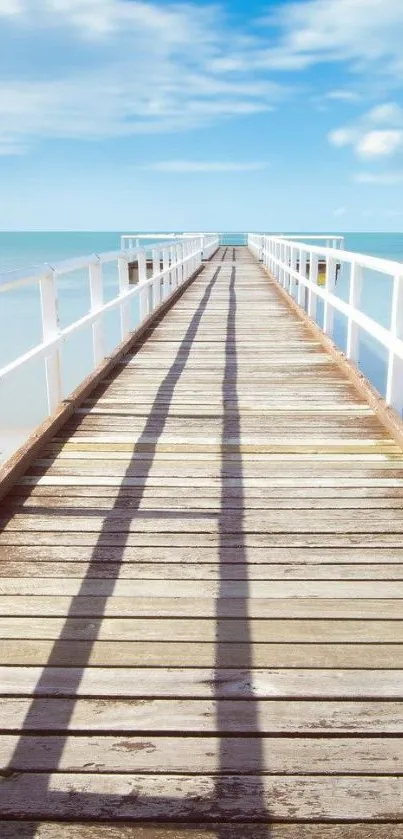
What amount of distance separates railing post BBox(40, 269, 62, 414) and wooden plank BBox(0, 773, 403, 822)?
3366 mm

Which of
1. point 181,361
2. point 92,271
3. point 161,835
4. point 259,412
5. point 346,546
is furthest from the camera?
point 181,361

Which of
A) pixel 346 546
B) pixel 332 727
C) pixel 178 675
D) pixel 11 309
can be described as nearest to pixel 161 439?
pixel 346 546

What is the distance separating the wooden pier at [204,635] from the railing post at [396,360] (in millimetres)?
201

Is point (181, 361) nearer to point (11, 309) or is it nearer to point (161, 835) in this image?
point (161, 835)

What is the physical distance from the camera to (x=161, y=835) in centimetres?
166

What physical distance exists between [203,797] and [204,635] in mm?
684

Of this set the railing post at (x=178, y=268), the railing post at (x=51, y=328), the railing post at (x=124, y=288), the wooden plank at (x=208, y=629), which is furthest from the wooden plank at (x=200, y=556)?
the railing post at (x=178, y=268)

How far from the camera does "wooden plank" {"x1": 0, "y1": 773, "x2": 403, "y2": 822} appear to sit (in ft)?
5.64

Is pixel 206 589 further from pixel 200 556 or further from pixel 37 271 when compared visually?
pixel 37 271

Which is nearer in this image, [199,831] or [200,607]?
[199,831]

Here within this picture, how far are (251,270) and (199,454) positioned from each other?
1919 centimetres

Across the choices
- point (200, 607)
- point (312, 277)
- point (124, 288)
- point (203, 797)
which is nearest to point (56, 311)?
Answer: point (124, 288)

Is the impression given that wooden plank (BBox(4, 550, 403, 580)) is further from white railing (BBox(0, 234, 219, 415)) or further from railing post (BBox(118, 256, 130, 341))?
railing post (BBox(118, 256, 130, 341))

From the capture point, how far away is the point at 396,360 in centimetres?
466
